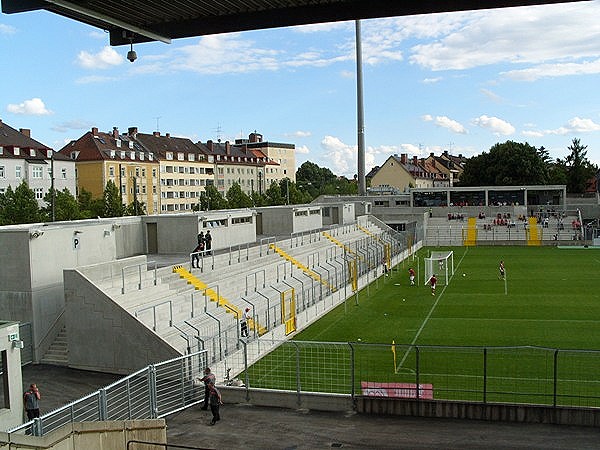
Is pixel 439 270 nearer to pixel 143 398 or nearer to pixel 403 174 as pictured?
pixel 143 398

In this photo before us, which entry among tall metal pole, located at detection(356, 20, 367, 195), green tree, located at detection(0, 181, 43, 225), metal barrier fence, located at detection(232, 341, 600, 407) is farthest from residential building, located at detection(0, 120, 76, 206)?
metal barrier fence, located at detection(232, 341, 600, 407)

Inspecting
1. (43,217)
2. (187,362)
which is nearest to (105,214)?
(43,217)

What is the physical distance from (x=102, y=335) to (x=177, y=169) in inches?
2848

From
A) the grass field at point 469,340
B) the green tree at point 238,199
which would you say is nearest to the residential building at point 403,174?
the green tree at point 238,199

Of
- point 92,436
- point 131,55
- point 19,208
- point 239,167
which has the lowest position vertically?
point 92,436

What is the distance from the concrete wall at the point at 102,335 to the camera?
62.7ft

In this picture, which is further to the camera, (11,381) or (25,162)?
(25,162)

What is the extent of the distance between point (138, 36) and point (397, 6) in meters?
3.78

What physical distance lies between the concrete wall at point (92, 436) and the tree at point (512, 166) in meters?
91.8

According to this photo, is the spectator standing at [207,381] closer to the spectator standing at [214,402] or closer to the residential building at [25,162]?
the spectator standing at [214,402]

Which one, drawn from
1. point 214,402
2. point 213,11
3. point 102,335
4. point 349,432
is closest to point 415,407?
point 349,432

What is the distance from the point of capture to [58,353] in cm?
2078

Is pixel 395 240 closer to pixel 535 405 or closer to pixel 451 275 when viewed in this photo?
pixel 451 275

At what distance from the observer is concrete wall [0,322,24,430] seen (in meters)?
14.5
